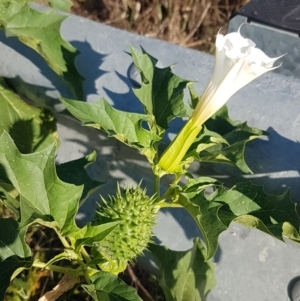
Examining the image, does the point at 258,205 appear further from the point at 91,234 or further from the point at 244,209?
the point at 91,234

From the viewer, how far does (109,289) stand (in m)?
1.08

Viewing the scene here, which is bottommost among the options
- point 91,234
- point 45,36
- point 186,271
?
point 186,271

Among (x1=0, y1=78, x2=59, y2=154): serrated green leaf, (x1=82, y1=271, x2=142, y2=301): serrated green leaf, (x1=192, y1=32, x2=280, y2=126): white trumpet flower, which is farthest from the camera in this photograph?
(x1=0, y1=78, x2=59, y2=154): serrated green leaf

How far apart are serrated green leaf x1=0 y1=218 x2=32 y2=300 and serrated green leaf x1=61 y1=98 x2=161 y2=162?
0.27 metres

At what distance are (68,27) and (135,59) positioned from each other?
0.40 metres

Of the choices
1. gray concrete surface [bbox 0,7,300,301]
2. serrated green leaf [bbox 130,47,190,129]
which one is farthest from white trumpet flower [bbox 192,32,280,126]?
gray concrete surface [bbox 0,7,300,301]

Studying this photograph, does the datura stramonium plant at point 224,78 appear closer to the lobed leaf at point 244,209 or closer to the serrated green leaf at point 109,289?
the lobed leaf at point 244,209

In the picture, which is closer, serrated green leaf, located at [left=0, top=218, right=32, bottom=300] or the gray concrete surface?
serrated green leaf, located at [left=0, top=218, right=32, bottom=300]

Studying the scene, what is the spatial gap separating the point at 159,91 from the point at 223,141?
0.69ft

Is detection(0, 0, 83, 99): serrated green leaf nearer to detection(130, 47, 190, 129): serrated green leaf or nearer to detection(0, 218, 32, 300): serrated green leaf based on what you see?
detection(130, 47, 190, 129): serrated green leaf

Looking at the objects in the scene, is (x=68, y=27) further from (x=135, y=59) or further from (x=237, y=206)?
(x=237, y=206)

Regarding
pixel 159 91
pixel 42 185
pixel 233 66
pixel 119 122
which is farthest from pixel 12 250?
pixel 233 66

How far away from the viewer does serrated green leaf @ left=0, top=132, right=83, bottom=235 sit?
107cm

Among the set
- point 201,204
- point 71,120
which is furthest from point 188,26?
point 201,204
